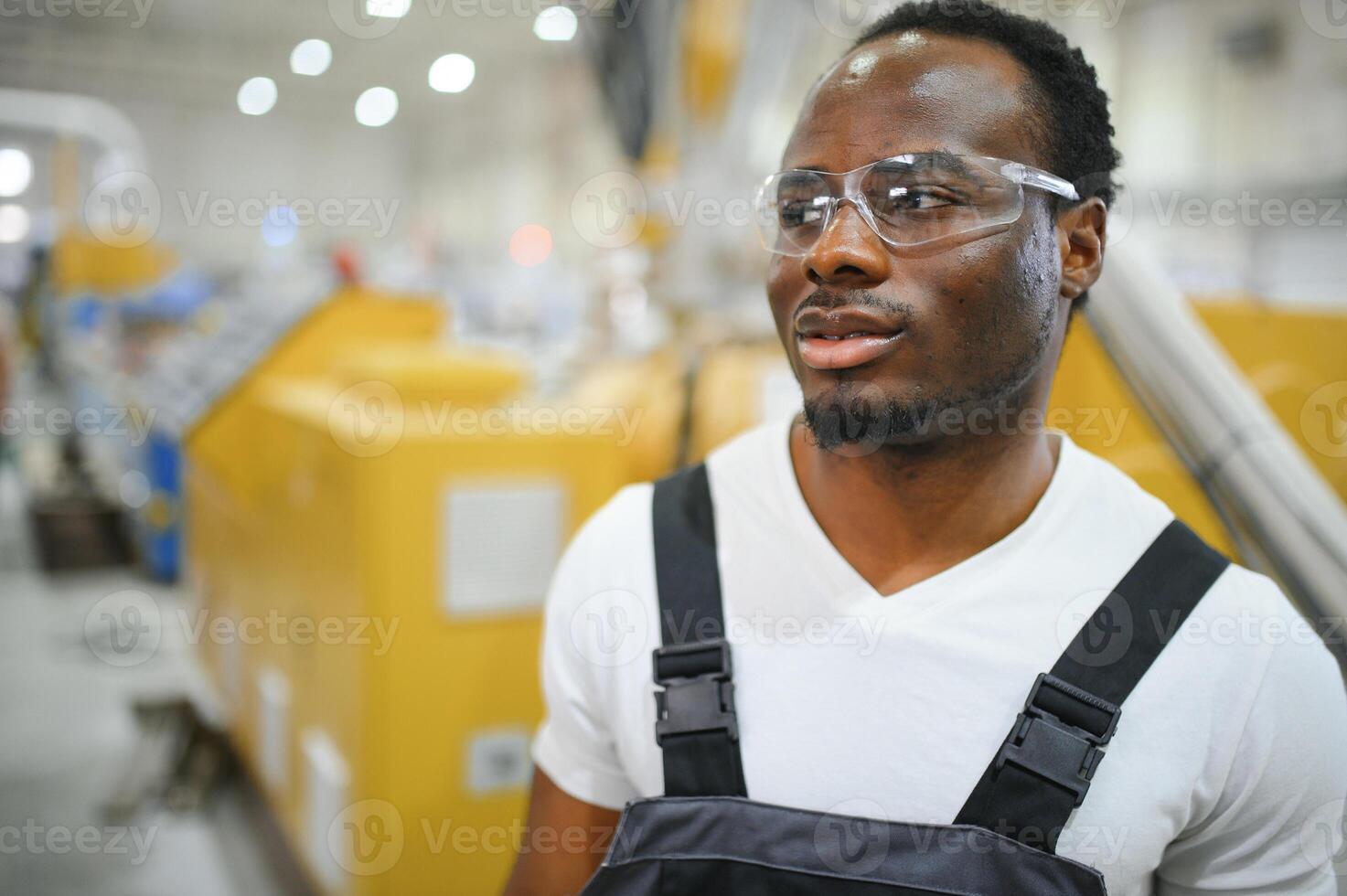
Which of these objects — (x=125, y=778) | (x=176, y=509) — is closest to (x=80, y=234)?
(x=176, y=509)

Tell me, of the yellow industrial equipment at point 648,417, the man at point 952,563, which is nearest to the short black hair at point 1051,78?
the man at point 952,563

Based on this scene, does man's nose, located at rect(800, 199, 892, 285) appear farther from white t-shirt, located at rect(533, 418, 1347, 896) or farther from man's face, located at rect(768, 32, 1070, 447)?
white t-shirt, located at rect(533, 418, 1347, 896)

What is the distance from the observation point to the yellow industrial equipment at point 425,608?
225 centimetres

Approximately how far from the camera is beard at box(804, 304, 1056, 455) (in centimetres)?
94

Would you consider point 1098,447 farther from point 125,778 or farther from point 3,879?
point 125,778

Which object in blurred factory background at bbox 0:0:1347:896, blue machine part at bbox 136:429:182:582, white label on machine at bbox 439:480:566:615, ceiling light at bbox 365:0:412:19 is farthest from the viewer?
blue machine part at bbox 136:429:182:582

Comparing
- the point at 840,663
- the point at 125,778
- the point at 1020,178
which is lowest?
the point at 125,778

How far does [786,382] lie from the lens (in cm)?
271

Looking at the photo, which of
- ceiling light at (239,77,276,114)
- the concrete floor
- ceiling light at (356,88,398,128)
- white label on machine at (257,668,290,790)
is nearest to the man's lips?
white label on machine at (257,668,290,790)

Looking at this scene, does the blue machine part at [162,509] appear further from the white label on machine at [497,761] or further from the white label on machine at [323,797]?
the white label on machine at [497,761]

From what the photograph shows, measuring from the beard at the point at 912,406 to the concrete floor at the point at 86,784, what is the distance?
97.7 inches

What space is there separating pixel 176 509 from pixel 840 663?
5.36 m

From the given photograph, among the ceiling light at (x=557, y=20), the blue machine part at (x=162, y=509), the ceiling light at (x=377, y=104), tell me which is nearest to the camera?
the ceiling light at (x=557, y=20)

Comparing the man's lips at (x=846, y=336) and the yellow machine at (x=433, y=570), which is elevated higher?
the man's lips at (x=846, y=336)
